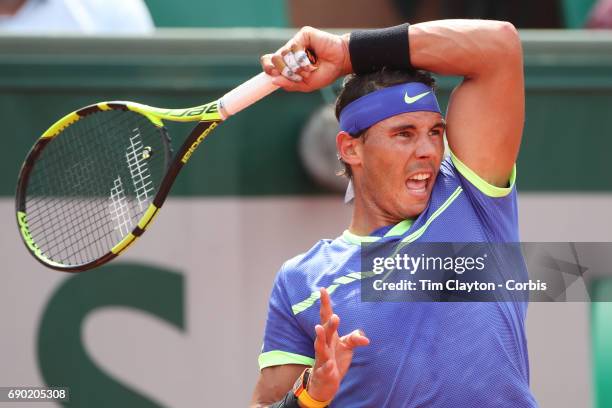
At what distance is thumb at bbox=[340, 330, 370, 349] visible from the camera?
2.64m

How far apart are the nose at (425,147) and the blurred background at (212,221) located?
1.35 m

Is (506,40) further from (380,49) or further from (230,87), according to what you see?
(230,87)

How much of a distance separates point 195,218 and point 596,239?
162 centimetres

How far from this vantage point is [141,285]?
14.5 feet

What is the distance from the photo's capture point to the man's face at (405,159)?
3021 mm

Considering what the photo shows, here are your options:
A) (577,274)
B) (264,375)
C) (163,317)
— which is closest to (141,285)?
(163,317)

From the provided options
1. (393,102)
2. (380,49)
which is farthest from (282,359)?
(380,49)

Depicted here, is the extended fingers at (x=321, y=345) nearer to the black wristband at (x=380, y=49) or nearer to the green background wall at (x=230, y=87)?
the black wristband at (x=380, y=49)

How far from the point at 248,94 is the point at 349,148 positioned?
12.9 inches

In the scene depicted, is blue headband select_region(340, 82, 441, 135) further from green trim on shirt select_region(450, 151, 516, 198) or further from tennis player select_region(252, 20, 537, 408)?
green trim on shirt select_region(450, 151, 516, 198)

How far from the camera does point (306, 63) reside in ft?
9.79

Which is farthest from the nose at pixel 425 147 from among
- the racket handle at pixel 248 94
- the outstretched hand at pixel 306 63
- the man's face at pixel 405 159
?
the racket handle at pixel 248 94

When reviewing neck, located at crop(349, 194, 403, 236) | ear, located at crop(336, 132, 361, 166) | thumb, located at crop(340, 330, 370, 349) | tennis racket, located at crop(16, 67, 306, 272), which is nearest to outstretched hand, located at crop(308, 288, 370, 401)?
thumb, located at crop(340, 330, 370, 349)

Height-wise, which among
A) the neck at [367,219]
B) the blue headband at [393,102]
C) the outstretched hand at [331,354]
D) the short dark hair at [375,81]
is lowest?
the outstretched hand at [331,354]
